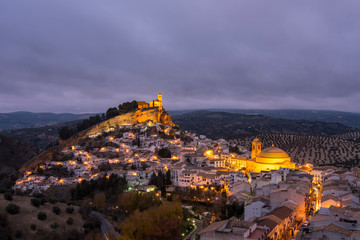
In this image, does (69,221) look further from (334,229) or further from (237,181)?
(237,181)

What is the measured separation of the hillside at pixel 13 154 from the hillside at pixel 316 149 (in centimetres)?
7005

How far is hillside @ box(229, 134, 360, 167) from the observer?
63581 mm

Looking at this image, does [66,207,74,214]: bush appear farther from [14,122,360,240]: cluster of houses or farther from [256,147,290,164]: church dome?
[256,147,290,164]: church dome

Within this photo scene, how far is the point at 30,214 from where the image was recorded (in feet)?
63.4

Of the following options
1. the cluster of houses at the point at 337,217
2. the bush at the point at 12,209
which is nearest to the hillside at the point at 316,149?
the cluster of houses at the point at 337,217

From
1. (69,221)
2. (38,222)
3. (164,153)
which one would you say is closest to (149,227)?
(69,221)

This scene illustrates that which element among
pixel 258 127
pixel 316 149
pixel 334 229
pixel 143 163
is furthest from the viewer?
pixel 258 127

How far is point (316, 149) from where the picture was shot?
246 feet

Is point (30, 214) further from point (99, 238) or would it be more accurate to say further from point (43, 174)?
point (43, 174)

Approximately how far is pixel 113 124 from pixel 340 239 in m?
75.1

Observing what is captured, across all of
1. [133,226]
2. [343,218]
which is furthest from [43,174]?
[343,218]

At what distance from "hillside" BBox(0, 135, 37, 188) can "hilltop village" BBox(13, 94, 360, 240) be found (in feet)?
69.4

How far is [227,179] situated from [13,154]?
7407cm

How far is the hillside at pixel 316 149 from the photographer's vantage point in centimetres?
6358
